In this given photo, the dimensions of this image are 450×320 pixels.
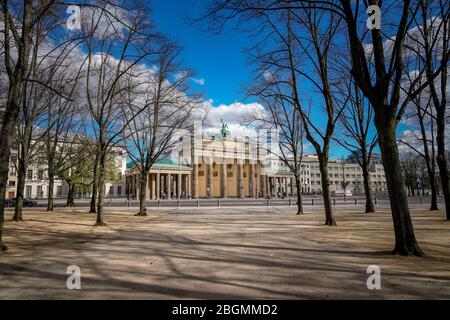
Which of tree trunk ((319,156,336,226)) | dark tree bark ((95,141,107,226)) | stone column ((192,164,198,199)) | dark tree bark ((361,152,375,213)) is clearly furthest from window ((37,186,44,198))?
tree trunk ((319,156,336,226))

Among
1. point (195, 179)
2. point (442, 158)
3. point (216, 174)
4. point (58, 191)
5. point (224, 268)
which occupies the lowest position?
point (224, 268)

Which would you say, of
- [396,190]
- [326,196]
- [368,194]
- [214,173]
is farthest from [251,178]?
[396,190]

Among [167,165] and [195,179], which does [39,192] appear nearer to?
[167,165]

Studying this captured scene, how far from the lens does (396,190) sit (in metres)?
8.72

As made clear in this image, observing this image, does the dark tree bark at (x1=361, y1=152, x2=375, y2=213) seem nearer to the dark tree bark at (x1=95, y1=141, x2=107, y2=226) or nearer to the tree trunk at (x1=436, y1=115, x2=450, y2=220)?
the tree trunk at (x1=436, y1=115, x2=450, y2=220)

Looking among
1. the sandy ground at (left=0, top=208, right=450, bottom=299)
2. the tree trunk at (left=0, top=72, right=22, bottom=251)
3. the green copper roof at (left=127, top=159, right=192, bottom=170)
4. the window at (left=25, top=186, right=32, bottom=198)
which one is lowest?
the sandy ground at (left=0, top=208, right=450, bottom=299)

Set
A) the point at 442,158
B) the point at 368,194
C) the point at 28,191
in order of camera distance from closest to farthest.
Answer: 1. the point at 442,158
2. the point at 368,194
3. the point at 28,191

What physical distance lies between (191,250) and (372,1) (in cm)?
880

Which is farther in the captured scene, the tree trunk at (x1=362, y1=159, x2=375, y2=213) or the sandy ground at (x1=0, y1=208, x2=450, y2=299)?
the tree trunk at (x1=362, y1=159, x2=375, y2=213)

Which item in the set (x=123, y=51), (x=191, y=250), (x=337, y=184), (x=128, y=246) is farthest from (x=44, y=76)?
(x=337, y=184)

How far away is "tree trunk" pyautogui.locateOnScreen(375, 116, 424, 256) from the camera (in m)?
8.31

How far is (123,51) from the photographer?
18.5 metres

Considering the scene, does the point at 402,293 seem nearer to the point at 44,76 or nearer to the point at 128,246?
the point at 128,246

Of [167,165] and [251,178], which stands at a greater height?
[167,165]
